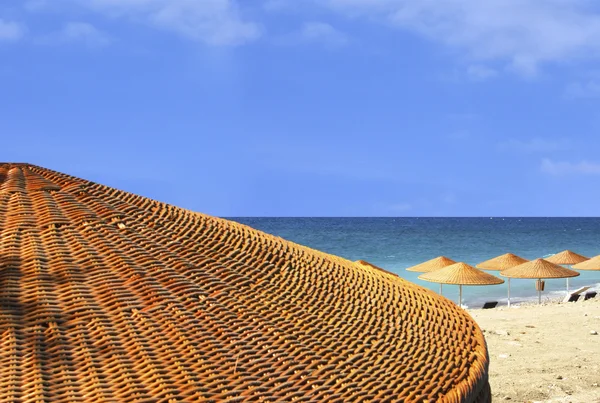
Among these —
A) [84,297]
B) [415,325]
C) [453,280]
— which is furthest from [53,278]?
[453,280]

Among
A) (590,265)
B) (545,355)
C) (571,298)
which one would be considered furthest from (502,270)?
(545,355)

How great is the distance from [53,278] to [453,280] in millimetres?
14201

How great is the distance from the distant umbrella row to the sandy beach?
7.48ft

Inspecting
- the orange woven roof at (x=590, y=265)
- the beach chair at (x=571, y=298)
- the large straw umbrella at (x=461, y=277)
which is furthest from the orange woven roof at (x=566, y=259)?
the large straw umbrella at (x=461, y=277)

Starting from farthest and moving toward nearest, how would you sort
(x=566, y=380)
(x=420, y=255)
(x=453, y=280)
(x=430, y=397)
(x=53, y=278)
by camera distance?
1. (x=420, y=255)
2. (x=453, y=280)
3. (x=566, y=380)
4. (x=53, y=278)
5. (x=430, y=397)

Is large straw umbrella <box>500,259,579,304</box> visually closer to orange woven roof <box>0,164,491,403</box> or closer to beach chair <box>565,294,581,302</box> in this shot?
beach chair <box>565,294,581,302</box>

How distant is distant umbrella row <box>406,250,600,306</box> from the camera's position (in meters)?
15.0

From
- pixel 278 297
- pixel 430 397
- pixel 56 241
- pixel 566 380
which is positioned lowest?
pixel 566 380

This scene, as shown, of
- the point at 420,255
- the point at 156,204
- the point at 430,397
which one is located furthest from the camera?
the point at 420,255

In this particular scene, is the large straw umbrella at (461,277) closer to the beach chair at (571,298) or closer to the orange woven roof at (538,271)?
the orange woven roof at (538,271)

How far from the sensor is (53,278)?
1.39m

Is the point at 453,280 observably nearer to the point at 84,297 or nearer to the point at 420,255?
the point at 84,297

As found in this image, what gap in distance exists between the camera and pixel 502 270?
18.4 metres

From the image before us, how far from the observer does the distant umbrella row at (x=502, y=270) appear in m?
15.0
